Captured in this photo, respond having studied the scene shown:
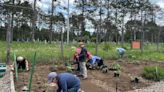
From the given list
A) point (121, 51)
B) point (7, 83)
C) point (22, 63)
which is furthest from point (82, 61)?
point (121, 51)

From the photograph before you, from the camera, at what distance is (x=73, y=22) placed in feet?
117

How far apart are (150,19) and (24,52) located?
1403 inches

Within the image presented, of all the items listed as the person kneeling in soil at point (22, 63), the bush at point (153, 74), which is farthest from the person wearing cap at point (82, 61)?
the bush at point (153, 74)

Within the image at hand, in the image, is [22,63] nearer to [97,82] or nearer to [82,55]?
[82,55]

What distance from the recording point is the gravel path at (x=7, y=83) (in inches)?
411

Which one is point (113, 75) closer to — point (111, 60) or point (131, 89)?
point (131, 89)

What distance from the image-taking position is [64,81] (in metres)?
7.64

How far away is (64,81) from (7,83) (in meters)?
4.26

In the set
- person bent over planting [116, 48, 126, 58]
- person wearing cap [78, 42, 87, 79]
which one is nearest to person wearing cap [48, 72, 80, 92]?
person wearing cap [78, 42, 87, 79]

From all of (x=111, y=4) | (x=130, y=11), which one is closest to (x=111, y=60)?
(x=111, y=4)

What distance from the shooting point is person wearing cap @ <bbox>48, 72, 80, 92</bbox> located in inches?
295

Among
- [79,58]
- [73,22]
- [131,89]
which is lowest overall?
[131,89]

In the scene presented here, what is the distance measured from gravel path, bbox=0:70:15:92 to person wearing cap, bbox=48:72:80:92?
2389 millimetres

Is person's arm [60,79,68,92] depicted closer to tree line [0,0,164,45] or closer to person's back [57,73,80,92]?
person's back [57,73,80,92]
